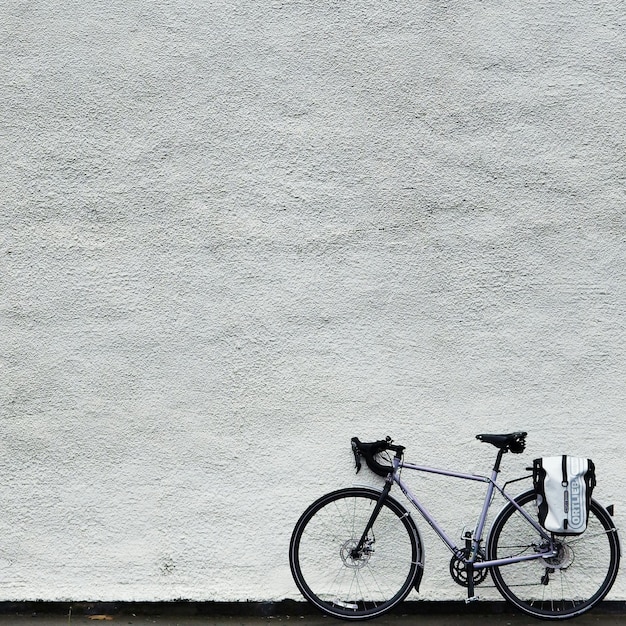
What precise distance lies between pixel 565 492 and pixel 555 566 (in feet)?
1.62

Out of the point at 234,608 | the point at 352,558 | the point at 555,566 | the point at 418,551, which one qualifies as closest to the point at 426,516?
the point at 418,551

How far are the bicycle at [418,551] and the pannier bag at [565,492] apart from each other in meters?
0.16

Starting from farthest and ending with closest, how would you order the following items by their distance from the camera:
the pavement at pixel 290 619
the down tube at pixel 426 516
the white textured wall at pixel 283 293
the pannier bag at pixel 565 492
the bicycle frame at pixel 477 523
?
the white textured wall at pixel 283 293
the pavement at pixel 290 619
the down tube at pixel 426 516
the bicycle frame at pixel 477 523
the pannier bag at pixel 565 492

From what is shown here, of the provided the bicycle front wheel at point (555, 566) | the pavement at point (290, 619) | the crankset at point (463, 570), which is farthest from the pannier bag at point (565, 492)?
the pavement at point (290, 619)

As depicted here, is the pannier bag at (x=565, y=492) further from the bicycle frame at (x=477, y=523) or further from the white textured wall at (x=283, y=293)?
the white textured wall at (x=283, y=293)

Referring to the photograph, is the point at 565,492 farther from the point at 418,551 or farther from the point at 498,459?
the point at 418,551

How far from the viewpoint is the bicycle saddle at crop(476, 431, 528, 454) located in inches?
184

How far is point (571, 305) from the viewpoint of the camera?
5.01 m

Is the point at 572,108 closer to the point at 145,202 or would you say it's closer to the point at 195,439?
the point at 145,202

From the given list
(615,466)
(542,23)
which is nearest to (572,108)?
(542,23)

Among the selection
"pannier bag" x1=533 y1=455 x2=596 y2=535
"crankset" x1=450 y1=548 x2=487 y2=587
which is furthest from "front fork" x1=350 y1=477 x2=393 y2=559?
"pannier bag" x1=533 y1=455 x2=596 y2=535

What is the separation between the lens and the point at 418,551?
15.4ft

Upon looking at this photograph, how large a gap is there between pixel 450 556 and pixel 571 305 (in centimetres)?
164

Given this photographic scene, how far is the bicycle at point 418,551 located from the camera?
466cm
